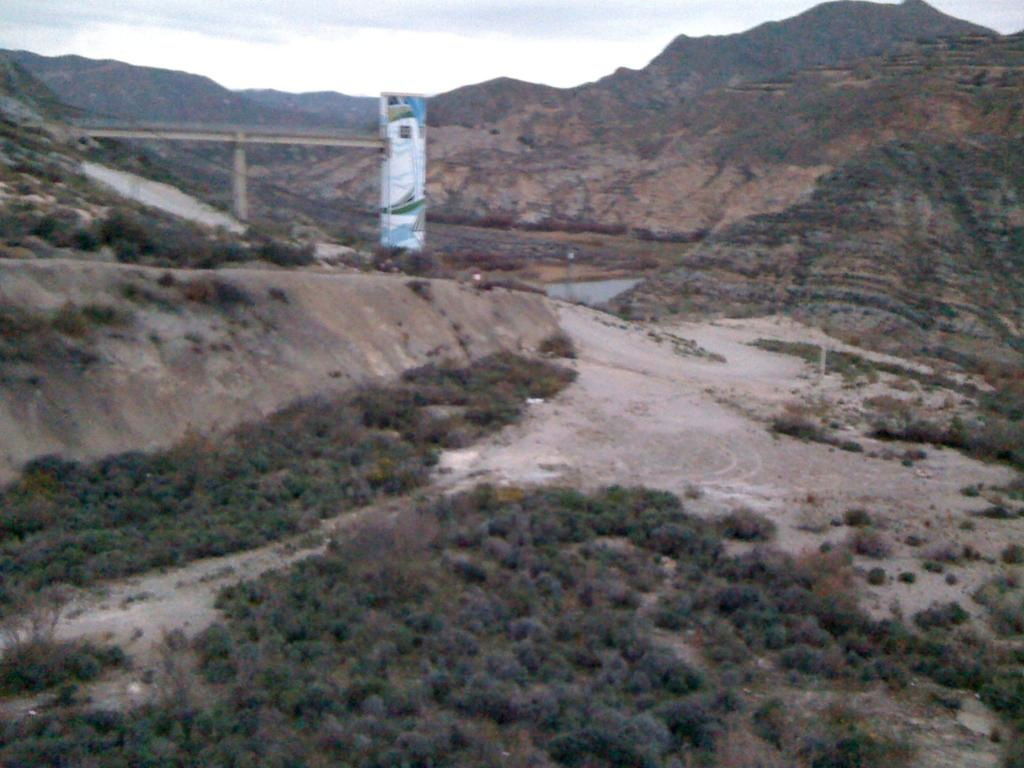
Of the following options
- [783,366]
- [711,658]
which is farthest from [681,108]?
[711,658]

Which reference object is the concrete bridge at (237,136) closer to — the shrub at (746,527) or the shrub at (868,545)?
the shrub at (746,527)

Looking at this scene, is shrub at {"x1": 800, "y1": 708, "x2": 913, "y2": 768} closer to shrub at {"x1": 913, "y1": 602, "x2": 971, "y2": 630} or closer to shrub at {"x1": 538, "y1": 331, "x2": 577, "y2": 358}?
shrub at {"x1": 913, "y1": 602, "x2": 971, "y2": 630}

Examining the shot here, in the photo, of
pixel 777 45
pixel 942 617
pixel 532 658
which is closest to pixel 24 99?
pixel 532 658

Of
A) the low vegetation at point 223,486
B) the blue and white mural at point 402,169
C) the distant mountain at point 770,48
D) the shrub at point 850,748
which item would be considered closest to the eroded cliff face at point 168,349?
the low vegetation at point 223,486

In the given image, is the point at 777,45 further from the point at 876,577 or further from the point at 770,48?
the point at 876,577

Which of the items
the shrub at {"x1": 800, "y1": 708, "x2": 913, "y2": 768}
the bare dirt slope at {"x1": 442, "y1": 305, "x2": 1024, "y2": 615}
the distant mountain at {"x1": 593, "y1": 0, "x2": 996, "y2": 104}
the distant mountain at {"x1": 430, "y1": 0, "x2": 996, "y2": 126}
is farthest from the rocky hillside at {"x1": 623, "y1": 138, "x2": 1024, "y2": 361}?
the distant mountain at {"x1": 593, "y1": 0, "x2": 996, "y2": 104}

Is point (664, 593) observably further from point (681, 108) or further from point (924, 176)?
point (681, 108)
